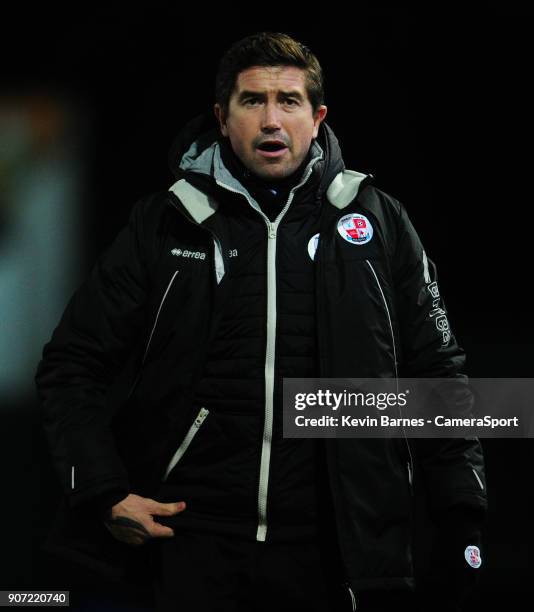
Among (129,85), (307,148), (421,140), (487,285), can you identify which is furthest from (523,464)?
(129,85)

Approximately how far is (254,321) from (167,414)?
265mm

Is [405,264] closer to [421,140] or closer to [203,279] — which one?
[203,279]

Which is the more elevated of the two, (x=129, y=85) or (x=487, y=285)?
(x=129, y=85)

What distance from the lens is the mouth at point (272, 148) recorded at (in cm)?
230

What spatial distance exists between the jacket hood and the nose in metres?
0.13

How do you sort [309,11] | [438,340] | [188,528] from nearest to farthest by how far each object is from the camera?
[188,528]
[438,340]
[309,11]

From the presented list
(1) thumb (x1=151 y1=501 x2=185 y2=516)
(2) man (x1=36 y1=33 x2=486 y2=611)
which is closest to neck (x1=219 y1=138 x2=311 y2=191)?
(2) man (x1=36 y1=33 x2=486 y2=611)

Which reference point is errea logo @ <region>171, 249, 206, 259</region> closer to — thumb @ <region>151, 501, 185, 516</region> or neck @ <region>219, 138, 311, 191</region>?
neck @ <region>219, 138, 311, 191</region>

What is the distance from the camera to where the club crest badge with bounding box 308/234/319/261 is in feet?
7.35

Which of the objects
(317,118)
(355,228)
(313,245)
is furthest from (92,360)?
(317,118)

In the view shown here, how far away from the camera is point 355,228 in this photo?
89.6 inches

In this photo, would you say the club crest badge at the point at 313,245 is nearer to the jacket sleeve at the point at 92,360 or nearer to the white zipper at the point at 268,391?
the white zipper at the point at 268,391

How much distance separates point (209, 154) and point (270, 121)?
18 centimetres

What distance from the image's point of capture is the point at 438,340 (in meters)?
2.31
